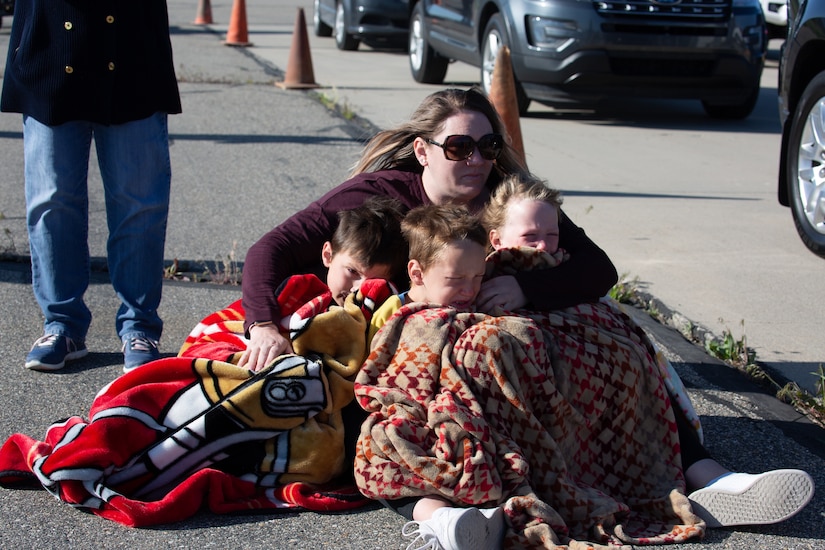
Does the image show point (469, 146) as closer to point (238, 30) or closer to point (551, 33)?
point (551, 33)

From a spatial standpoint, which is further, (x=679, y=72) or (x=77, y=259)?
(x=679, y=72)

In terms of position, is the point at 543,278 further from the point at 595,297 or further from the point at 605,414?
the point at 605,414

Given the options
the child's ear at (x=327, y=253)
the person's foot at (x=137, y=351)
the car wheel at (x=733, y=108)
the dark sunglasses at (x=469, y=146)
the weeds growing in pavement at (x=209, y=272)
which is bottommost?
the car wheel at (x=733, y=108)

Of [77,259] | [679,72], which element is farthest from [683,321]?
[679,72]

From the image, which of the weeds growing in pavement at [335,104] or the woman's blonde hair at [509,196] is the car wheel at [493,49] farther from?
the woman's blonde hair at [509,196]

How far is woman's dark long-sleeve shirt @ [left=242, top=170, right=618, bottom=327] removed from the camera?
323cm

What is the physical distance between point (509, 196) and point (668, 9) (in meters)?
5.83

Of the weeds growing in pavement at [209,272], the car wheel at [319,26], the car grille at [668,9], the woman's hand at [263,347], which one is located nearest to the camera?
the woman's hand at [263,347]

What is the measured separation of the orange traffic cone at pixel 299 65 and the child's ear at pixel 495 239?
799cm

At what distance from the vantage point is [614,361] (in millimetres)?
3088

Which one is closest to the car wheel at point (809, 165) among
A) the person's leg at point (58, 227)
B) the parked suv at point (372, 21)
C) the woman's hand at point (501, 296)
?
the woman's hand at point (501, 296)

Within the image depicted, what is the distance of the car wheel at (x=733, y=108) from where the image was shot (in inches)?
374

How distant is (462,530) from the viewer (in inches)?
102

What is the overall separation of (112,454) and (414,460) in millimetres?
842
